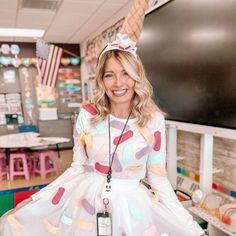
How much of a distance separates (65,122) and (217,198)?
17.2 ft

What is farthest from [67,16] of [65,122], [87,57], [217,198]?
[217,198]

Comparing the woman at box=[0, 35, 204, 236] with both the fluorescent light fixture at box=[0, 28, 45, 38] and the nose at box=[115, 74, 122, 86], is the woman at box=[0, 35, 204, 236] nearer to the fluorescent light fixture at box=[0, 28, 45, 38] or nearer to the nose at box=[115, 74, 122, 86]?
the nose at box=[115, 74, 122, 86]

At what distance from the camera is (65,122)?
268 inches

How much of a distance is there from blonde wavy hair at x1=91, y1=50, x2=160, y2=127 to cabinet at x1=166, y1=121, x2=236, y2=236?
23.1 inches

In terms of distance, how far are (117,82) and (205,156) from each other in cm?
105

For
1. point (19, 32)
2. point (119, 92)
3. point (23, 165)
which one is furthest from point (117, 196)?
point (19, 32)

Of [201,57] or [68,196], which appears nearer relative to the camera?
[68,196]

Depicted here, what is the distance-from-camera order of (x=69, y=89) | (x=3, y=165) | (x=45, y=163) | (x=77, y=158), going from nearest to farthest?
(x=77, y=158)
(x=45, y=163)
(x=3, y=165)
(x=69, y=89)

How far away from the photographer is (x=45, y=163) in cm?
503

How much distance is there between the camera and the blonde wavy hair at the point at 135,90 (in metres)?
1.31

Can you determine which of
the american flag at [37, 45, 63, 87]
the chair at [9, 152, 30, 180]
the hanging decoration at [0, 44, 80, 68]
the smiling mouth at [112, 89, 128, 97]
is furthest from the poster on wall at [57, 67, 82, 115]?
the smiling mouth at [112, 89, 128, 97]

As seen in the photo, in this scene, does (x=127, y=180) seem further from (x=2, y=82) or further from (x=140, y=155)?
(x=2, y=82)

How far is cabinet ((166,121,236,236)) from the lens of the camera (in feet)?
5.66

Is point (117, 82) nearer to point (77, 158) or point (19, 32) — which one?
point (77, 158)
